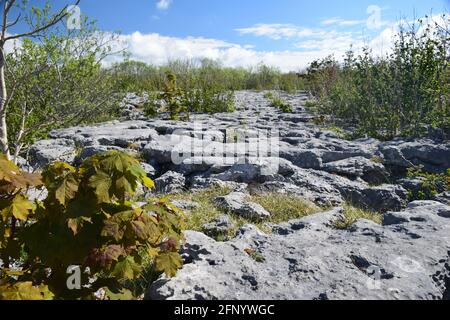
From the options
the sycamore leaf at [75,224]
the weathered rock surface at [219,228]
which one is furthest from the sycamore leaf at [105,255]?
the weathered rock surface at [219,228]

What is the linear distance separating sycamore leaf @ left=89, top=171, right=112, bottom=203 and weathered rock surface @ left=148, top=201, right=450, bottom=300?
626 millimetres

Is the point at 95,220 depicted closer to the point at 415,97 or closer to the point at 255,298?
the point at 255,298

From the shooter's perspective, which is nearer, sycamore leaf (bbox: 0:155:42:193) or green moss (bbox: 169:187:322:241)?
sycamore leaf (bbox: 0:155:42:193)

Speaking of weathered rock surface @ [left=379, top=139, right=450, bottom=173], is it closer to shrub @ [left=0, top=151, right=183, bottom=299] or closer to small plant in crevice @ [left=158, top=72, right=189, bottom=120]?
shrub @ [left=0, top=151, right=183, bottom=299]

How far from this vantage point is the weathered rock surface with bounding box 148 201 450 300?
2.20 m

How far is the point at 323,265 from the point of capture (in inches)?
98.5

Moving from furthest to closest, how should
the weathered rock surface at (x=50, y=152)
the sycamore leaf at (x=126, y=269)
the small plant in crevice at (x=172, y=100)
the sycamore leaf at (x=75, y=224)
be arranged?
the small plant in crevice at (x=172, y=100)
the weathered rock surface at (x=50, y=152)
the sycamore leaf at (x=126, y=269)
the sycamore leaf at (x=75, y=224)

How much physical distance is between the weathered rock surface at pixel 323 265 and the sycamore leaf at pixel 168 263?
0.28 ft

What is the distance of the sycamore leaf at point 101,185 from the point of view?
198 cm

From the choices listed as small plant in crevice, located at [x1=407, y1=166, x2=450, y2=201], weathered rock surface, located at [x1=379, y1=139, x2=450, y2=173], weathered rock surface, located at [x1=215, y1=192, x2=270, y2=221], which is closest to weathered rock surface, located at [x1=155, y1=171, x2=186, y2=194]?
weathered rock surface, located at [x1=215, y1=192, x2=270, y2=221]

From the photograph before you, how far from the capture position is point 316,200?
465 cm

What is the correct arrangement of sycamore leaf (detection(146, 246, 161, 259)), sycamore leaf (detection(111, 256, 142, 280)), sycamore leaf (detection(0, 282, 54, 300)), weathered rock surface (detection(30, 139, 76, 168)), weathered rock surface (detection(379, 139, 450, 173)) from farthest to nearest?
weathered rock surface (detection(379, 139, 450, 173)) → weathered rock surface (detection(30, 139, 76, 168)) → sycamore leaf (detection(146, 246, 161, 259)) → sycamore leaf (detection(111, 256, 142, 280)) → sycamore leaf (detection(0, 282, 54, 300))

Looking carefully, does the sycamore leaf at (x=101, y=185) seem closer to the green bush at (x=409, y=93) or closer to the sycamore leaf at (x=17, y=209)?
the sycamore leaf at (x=17, y=209)

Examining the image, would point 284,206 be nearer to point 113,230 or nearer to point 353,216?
point 353,216
